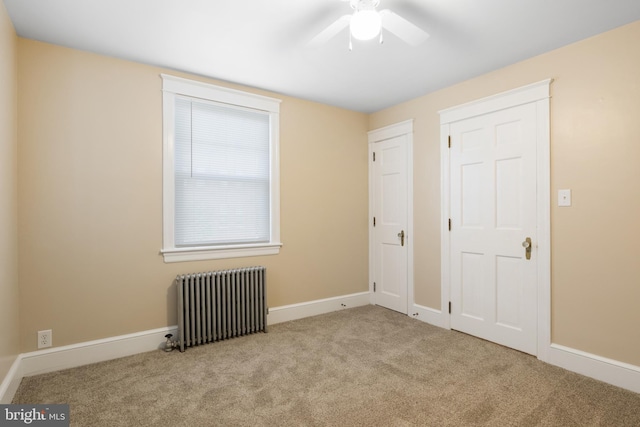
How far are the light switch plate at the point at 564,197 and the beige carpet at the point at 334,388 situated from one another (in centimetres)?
129

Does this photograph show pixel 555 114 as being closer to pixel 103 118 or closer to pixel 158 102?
pixel 158 102

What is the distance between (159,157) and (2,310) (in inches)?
60.6

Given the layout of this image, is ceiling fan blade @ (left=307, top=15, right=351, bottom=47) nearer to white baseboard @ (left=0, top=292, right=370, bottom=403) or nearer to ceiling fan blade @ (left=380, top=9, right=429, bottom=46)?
ceiling fan blade @ (left=380, top=9, right=429, bottom=46)

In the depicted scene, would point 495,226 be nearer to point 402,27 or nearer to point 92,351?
point 402,27

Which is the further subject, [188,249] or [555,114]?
[188,249]

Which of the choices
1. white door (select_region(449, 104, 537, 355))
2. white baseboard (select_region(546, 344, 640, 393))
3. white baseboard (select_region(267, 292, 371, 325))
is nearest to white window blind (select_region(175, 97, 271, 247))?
white baseboard (select_region(267, 292, 371, 325))

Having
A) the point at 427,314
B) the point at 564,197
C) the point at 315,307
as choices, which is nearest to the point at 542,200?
the point at 564,197

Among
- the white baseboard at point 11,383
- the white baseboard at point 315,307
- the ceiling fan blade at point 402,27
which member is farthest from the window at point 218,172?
the ceiling fan blade at point 402,27

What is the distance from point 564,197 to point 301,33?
2391 millimetres

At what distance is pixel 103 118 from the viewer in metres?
2.72

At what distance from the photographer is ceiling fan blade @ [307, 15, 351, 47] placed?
1.88m

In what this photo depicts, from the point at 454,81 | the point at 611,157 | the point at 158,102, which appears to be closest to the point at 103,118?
the point at 158,102

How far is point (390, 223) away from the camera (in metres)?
4.11

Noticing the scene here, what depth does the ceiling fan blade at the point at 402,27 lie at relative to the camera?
1829 mm
